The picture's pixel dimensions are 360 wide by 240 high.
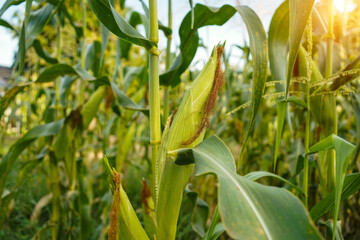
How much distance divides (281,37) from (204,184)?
124cm

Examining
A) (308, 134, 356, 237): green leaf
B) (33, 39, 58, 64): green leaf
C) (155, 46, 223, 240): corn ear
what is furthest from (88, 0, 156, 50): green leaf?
(33, 39, 58, 64): green leaf

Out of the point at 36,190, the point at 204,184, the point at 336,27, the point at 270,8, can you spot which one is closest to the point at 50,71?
the point at 270,8

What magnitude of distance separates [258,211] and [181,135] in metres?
0.19

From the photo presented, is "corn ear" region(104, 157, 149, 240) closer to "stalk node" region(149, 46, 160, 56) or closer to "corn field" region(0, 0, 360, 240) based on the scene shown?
"corn field" region(0, 0, 360, 240)

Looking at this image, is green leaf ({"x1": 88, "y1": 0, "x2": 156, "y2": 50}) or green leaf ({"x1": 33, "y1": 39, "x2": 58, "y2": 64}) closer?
green leaf ({"x1": 88, "y1": 0, "x2": 156, "y2": 50})

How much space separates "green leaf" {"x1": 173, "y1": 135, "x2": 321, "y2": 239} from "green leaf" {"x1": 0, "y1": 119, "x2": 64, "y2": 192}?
0.76m

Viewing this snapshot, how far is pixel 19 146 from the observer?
931 millimetres

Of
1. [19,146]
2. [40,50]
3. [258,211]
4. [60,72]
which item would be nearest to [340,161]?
[258,211]

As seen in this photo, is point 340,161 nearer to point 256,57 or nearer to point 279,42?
point 256,57

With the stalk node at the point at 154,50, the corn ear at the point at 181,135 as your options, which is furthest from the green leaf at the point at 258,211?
the stalk node at the point at 154,50

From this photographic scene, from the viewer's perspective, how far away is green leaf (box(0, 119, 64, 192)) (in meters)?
0.90

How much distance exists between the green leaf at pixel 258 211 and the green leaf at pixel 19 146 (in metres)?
0.76

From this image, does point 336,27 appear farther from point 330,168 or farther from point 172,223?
point 172,223

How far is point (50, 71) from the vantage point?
86 centimetres
